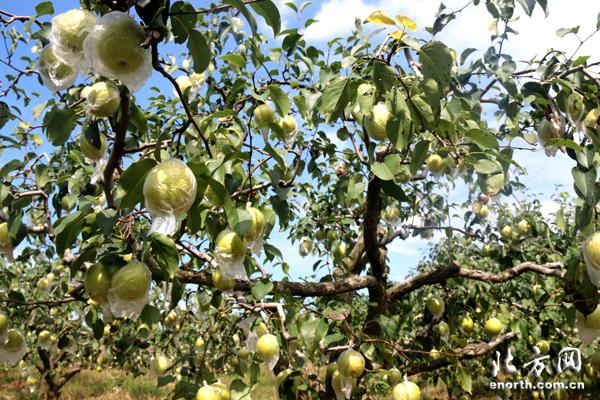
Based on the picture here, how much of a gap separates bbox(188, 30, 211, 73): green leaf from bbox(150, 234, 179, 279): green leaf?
36cm

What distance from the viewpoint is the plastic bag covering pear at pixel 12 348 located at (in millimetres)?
1921

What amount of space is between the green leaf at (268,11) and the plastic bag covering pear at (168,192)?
32 cm

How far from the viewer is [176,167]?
85 cm

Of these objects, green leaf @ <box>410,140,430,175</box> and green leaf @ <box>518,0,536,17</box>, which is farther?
green leaf @ <box>518,0,536,17</box>

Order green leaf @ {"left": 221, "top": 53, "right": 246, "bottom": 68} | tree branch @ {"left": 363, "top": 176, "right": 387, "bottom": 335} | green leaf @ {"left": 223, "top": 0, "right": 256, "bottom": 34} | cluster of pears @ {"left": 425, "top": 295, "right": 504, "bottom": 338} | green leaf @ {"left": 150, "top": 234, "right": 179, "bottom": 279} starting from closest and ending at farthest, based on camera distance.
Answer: green leaf @ {"left": 223, "top": 0, "right": 256, "bottom": 34} < green leaf @ {"left": 150, "top": 234, "right": 179, "bottom": 279} < green leaf @ {"left": 221, "top": 53, "right": 246, "bottom": 68} < tree branch @ {"left": 363, "top": 176, "right": 387, "bottom": 335} < cluster of pears @ {"left": 425, "top": 295, "right": 504, "bottom": 338}

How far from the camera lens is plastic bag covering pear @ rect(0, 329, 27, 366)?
1.92 meters

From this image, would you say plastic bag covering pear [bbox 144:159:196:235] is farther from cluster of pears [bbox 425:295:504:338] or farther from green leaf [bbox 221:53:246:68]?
cluster of pears [bbox 425:295:504:338]

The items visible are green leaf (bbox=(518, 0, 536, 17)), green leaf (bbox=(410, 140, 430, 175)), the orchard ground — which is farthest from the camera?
the orchard ground

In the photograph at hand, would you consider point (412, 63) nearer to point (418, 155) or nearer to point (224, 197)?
point (418, 155)

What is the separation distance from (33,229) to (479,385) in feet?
25.1

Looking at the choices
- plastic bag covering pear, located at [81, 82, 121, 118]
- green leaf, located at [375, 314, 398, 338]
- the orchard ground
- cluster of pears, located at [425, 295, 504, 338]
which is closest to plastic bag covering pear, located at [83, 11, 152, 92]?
plastic bag covering pear, located at [81, 82, 121, 118]

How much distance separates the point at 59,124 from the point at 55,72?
0.14 m

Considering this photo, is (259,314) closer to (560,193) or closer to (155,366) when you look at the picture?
(155,366)

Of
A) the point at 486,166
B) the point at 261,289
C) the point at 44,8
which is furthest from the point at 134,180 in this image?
the point at 486,166
